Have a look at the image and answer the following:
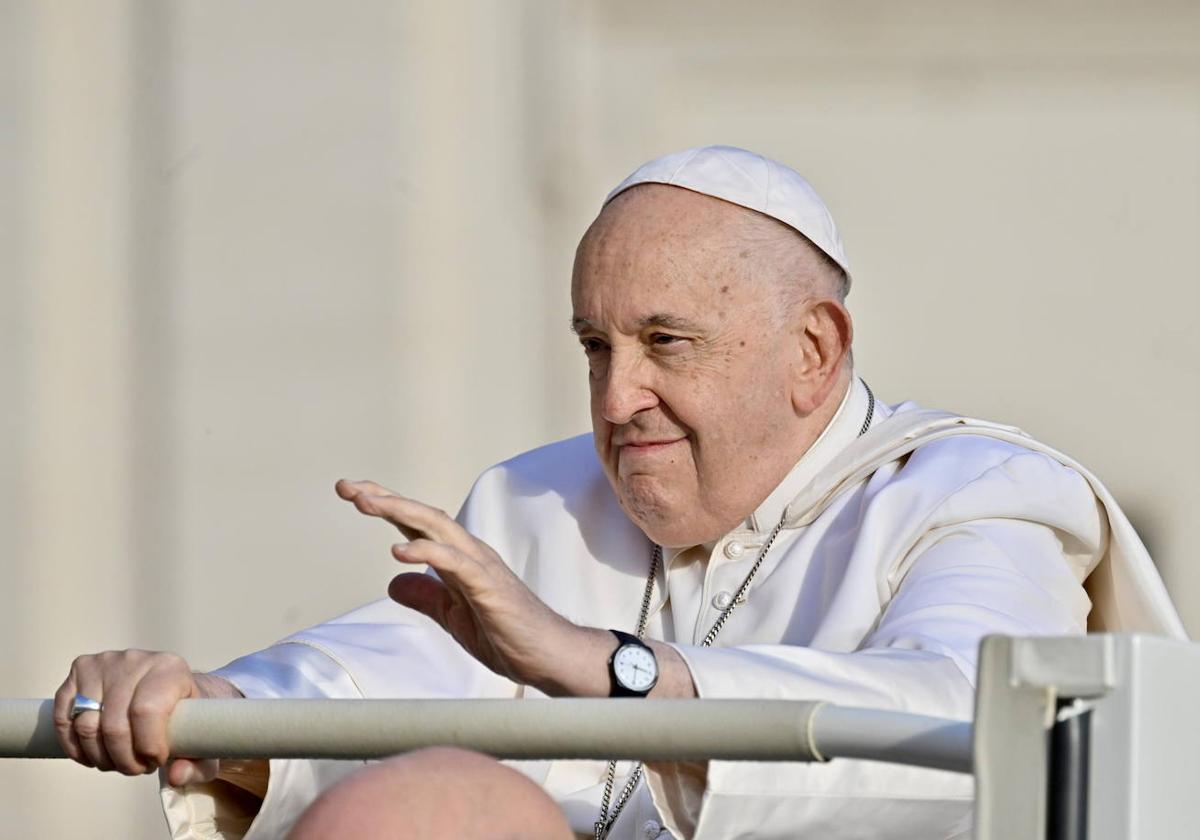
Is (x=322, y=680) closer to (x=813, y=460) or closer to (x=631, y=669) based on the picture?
(x=813, y=460)

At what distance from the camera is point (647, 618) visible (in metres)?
4.00

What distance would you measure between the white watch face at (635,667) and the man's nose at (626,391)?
3.64ft

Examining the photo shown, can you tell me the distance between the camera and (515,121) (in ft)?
23.7

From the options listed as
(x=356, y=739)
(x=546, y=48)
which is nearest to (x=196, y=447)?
(x=546, y=48)

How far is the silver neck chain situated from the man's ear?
0.45 feet

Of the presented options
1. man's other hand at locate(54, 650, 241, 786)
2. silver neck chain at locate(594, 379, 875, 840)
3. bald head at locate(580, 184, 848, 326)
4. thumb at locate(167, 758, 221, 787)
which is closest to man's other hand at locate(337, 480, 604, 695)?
man's other hand at locate(54, 650, 241, 786)

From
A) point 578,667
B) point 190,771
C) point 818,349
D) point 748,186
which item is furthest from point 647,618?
point 578,667

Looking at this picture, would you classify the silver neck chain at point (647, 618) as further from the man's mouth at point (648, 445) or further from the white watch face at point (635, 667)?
the white watch face at point (635, 667)

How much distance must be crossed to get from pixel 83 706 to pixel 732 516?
1.55m

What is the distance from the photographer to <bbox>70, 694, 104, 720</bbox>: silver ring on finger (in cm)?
268

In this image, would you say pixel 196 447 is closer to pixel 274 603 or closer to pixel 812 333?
pixel 274 603

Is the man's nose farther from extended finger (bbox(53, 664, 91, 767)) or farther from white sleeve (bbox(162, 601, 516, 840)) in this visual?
extended finger (bbox(53, 664, 91, 767))

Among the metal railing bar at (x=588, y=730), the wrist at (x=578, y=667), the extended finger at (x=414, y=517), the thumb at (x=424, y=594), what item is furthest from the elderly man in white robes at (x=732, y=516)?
the metal railing bar at (x=588, y=730)

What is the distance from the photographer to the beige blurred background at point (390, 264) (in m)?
7.01
